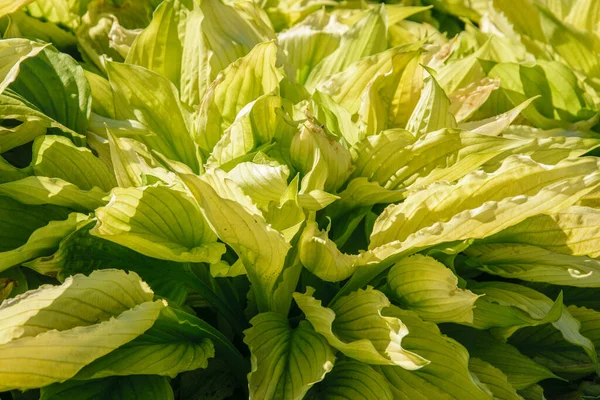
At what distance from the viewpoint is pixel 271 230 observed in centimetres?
113

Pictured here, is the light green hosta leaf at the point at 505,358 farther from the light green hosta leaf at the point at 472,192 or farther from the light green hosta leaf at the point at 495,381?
the light green hosta leaf at the point at 472,192

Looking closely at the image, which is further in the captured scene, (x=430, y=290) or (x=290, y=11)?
(x=290, y=11)

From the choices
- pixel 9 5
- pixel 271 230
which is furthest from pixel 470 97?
pixel 9 5

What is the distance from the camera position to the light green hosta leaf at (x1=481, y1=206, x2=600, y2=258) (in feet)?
4.27

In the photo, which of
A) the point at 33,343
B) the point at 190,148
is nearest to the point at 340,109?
the point at 190,148

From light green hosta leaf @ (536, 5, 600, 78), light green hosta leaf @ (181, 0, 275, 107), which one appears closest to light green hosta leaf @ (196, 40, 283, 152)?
light green hosta leaf @ (181, 0, 275, 107)

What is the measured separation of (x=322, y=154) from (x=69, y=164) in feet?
1.59

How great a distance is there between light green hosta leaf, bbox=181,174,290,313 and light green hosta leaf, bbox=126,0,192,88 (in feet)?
1.85

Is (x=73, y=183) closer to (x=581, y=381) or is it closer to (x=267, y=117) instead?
(x=267, y=117)

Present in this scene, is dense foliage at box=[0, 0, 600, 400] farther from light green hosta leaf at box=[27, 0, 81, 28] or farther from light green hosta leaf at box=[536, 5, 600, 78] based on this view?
light green hosta leaf at box=[536, 5, 600, 78]

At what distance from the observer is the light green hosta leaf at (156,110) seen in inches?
60.7

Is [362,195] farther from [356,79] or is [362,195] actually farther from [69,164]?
[69,164]

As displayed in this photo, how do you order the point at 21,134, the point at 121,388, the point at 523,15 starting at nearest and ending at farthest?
the point at 121,388
the point at 21,134
the point at 523,15

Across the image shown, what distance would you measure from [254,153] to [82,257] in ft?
1.19
